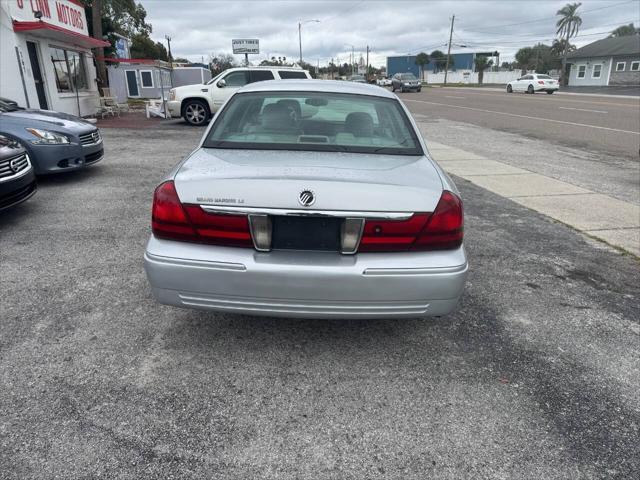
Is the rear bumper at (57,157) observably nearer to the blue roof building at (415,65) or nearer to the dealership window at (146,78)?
the dealership window at (146,78)

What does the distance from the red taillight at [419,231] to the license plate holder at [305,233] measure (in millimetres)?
156

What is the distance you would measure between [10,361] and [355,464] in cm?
214

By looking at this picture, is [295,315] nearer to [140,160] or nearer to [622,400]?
[622,400]

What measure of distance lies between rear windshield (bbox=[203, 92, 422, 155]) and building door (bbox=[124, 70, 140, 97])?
35190 mm

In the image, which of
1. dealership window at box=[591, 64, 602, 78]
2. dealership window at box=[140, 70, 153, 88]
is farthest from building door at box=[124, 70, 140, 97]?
dealership window at box=[591, 64, 602, 78]

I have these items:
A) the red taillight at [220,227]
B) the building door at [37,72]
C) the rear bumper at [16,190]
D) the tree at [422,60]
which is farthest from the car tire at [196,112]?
the tree at [422,60]

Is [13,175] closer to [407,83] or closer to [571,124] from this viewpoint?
[571,124]

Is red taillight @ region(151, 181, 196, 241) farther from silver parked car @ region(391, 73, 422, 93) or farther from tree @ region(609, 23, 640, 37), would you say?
tree @ region(609, 23, 640, 37)

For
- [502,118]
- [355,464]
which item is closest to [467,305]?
[355,464]

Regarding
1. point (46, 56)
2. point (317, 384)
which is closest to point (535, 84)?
point (46, 56)

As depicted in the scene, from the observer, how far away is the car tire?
1600 cm

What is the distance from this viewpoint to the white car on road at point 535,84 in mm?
38312

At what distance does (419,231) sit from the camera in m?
2.66

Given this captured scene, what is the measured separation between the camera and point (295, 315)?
272 cm
